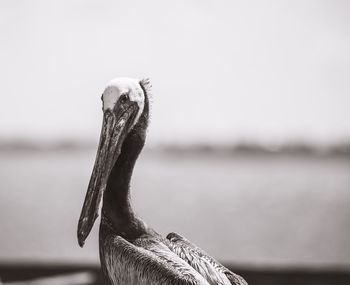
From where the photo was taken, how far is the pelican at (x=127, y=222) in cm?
393

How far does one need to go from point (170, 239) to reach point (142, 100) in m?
0.94

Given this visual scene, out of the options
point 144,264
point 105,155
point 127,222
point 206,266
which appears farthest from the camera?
point 127,222

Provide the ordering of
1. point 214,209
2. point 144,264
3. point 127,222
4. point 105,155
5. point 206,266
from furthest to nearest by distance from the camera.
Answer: point 214,209 < point 127,222 < point 105,155 < point 206,266 < point 144,264

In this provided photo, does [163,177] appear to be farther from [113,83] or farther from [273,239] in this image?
[113,83]

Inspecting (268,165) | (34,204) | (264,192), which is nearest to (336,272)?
(34,204)

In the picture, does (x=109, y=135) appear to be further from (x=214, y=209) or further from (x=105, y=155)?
(x=214, y=209)

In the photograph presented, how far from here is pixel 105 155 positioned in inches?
164

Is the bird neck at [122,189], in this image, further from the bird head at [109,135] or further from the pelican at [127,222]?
the bird head at [109,135]

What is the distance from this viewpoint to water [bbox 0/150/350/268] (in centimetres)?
1997

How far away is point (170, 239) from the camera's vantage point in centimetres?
459

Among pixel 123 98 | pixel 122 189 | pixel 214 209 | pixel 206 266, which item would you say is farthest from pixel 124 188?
pixel 214 209

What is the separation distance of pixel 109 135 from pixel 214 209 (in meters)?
29.1

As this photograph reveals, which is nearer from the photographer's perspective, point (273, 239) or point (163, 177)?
point (273, 239)

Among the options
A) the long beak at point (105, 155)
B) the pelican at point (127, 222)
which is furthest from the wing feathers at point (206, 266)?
the long beak at point (105, 155)
